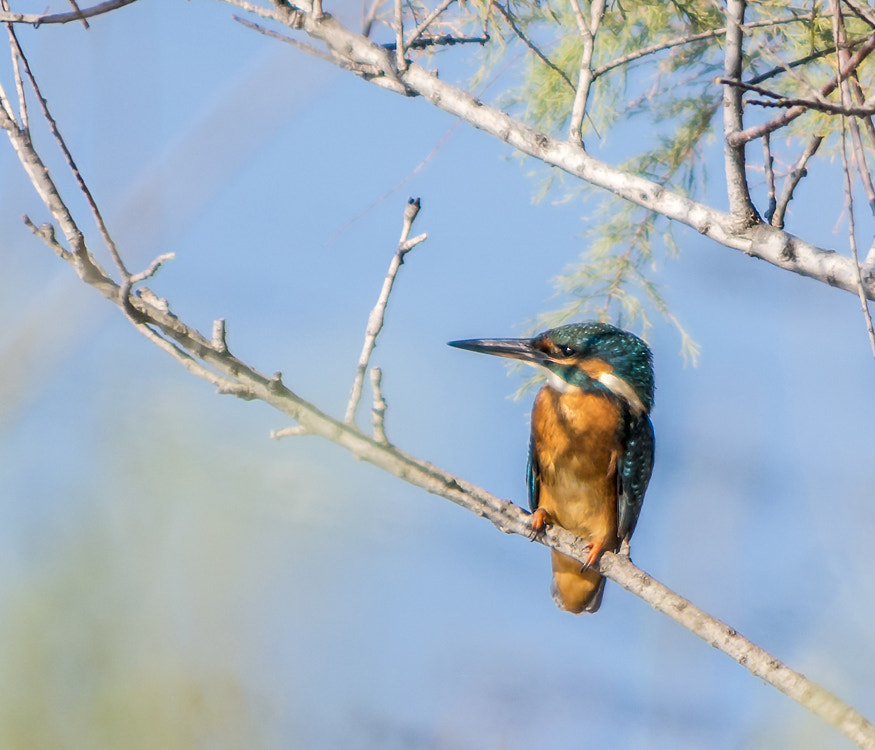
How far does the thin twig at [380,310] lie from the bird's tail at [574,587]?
8.12 ft

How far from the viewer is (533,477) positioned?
14.0ft

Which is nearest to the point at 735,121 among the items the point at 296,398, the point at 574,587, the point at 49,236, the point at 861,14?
the point at 861,14

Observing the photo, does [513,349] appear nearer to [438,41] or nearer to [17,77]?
[438,41]

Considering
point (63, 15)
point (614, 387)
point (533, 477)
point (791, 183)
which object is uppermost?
point (614, 387)

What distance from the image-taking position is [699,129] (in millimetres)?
3617

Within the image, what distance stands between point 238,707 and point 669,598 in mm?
1095

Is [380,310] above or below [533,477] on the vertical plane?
below

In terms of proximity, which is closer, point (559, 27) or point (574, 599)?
point (559, 27)

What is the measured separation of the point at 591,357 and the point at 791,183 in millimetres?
1870

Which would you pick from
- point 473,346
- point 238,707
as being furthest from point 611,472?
point 238,707

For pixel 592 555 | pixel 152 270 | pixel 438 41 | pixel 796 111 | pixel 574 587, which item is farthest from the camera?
pixel 574 587

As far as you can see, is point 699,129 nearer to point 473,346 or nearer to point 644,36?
point 644,36

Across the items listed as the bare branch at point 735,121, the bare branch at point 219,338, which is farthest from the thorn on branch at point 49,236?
the bare branch at point 735,121

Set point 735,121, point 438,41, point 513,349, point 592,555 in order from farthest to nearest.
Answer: point 513,349 → point 592,555 → point 438,41 → point 735,121
